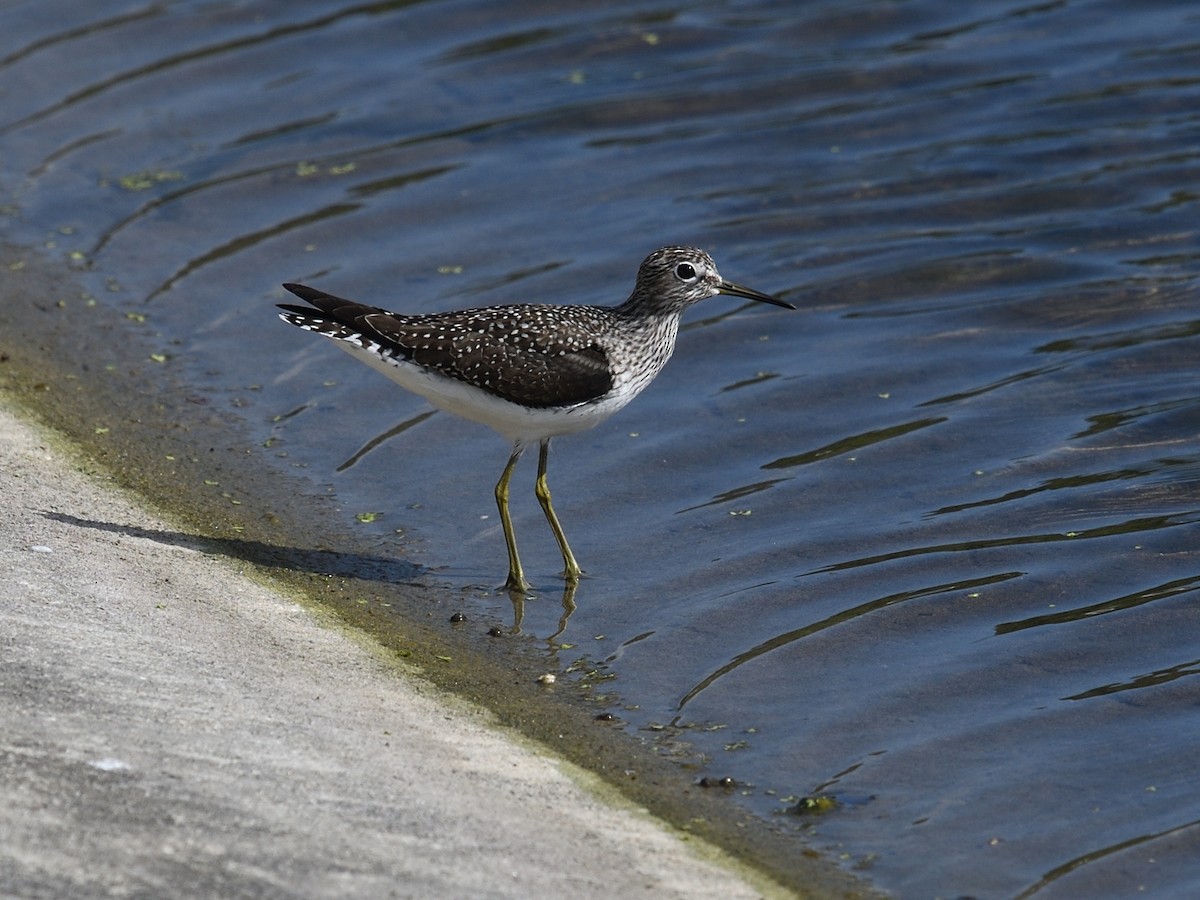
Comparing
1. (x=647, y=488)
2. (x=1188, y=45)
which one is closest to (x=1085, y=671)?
(x=647, y=488)

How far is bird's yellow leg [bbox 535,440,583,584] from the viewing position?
889 centimetres

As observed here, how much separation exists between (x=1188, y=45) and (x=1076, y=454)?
6.60 metres

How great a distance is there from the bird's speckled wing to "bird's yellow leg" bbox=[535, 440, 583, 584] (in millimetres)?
552

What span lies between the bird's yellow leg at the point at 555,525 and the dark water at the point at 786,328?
0.12m

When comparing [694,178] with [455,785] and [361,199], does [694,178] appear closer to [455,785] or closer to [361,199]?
[361,199]

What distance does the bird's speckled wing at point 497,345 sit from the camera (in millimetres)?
8750

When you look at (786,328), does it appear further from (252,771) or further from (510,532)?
(252,771)

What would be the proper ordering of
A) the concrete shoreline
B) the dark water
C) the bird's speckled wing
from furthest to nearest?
the bird's speckled wing
the dark water
the concrete shoreline

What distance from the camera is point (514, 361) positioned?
879 centimetres

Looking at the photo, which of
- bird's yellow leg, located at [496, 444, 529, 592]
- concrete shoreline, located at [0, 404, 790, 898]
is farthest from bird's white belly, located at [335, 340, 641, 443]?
concrete shoreline, located at [0, 404, 790, 898]

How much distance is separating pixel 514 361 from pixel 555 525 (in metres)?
0.93

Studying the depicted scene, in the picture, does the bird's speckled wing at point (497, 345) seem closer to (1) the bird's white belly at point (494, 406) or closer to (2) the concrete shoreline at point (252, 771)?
(1) the bird's white belly at point (494, 406)

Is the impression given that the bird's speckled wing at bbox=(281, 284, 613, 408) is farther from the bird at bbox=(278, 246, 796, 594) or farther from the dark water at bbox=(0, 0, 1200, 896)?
the dark water at bbox=(0, 0, 1200, 896)

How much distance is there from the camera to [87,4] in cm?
1672
